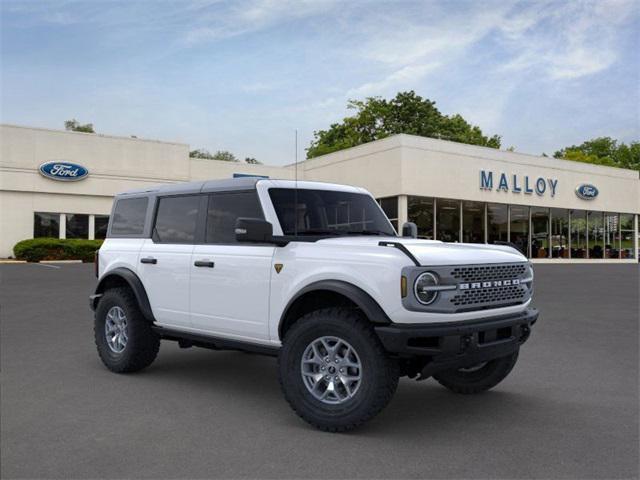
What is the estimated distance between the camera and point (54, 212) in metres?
36.2

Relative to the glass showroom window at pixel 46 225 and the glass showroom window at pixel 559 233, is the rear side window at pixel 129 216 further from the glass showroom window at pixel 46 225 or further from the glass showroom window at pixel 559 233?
the glass showroom window at pixel 559 233

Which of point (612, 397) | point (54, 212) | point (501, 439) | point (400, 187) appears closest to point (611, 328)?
point (612, 397)

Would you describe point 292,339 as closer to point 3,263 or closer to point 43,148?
point 3,263

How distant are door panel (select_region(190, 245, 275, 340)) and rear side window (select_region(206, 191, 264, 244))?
134 millimetres

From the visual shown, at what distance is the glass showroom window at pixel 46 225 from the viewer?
117 feet

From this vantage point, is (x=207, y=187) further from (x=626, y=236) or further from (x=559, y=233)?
(x=626, y=236)

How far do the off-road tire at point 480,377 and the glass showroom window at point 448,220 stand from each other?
31704 millimetres

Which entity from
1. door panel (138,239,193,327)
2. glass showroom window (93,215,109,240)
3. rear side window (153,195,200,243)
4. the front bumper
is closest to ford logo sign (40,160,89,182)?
glass showroom window (93,215,109,240)

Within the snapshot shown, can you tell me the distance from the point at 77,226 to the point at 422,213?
20896mm

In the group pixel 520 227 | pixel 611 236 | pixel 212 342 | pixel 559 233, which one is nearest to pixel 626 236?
pixel 611 236

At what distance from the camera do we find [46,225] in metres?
36.1

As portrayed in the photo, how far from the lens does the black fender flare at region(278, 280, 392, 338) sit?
14.5 feet

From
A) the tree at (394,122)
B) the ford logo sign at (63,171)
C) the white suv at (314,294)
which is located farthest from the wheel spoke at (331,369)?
the tree at (394,122)

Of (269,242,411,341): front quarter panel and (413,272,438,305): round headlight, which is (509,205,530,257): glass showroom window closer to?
(269,242,411,341): front quarter panel
